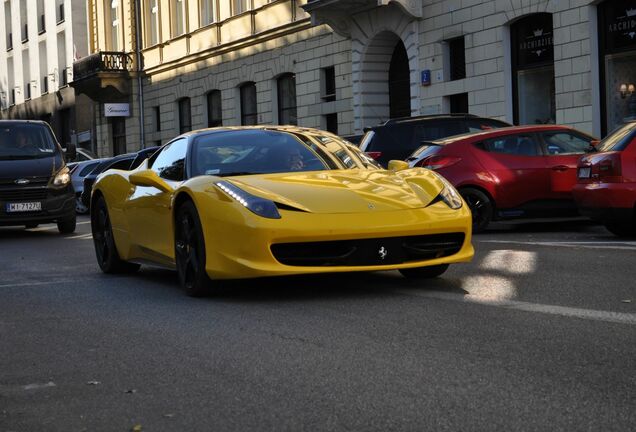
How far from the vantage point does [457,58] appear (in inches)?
1067

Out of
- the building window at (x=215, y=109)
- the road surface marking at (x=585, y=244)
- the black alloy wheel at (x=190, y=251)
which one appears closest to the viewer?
the black alloy wheel at (x=190, y=251)

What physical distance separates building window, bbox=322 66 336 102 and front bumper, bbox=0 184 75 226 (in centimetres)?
1498

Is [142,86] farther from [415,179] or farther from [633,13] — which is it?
[415,179]

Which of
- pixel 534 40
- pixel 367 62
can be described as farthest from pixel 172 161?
pixel 367 62

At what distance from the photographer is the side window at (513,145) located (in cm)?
1504

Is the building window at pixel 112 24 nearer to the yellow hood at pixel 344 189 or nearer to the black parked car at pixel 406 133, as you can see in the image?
the black parked car at pixel 406 133

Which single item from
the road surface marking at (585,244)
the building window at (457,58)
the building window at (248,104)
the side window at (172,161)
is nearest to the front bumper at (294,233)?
→ the side window at (172,161)

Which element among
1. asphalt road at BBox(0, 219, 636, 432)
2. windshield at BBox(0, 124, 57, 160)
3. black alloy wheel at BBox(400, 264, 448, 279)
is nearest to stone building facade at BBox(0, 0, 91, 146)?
windshield at BBox(0, 124, 57, 160)

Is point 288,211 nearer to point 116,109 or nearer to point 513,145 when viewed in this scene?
point 513,145

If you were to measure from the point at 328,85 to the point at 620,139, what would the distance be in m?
20.9

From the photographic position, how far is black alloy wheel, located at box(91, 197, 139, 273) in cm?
1062

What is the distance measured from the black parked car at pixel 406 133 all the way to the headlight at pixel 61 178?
4803mm

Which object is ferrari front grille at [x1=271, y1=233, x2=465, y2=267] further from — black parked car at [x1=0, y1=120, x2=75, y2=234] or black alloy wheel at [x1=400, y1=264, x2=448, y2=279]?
black parked car at [x1=0, y1=120, x2=75, y2=234]

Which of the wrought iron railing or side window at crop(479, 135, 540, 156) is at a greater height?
the wrought iron railing
